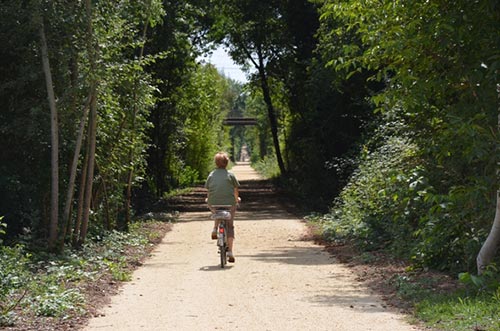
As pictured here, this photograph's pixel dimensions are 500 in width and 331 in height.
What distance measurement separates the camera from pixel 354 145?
2447 cm

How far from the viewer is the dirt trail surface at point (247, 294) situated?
28.3 feet

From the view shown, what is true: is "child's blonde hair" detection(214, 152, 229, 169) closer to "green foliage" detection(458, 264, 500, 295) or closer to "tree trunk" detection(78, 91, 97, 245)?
"tree trunk" detection(78, 91, 97, 245)

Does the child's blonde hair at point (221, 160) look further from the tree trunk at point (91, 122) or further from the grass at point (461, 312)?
the grass at point (461, 312)

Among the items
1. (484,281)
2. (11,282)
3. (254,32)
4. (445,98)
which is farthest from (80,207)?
(254,32)

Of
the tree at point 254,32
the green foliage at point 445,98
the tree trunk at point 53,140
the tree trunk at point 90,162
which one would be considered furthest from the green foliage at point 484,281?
the tree at point 254,32

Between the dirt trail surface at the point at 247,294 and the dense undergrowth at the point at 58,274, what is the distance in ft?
1.20

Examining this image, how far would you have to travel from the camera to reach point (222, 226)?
13.6 meters

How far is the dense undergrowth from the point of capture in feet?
29.1

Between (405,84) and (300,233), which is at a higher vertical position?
(405,84)

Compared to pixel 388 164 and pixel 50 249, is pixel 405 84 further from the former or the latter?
pixel 50 249

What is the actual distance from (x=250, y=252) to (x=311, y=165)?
13522mm

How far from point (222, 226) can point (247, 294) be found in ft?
10.2

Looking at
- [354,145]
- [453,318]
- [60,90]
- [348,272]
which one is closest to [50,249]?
[60,90]

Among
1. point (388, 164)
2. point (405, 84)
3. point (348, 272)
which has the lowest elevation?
point (348, 272)
